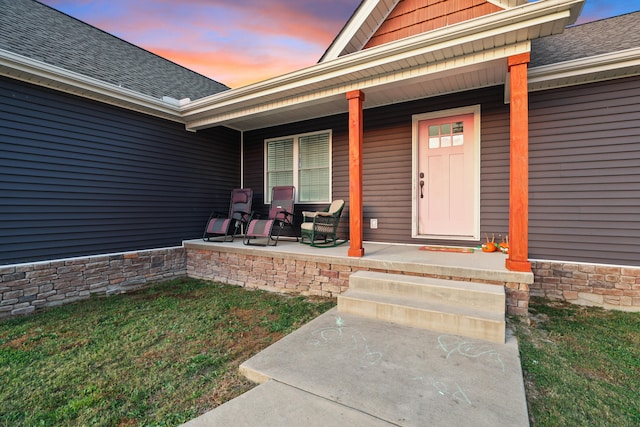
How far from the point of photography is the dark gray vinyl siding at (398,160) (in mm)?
4012

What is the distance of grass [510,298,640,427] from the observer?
161 centimetres

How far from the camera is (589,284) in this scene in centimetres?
344

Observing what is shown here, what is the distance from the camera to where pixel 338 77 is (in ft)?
11.9

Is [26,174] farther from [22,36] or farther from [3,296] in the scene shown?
[22,36]

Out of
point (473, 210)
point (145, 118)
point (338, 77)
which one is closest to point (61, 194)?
point (145, 118)

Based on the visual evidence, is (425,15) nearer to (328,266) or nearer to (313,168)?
(313,168)

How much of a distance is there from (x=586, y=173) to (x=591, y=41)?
1.94 metres

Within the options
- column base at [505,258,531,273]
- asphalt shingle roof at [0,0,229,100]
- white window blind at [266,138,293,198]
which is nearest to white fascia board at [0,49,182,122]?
asphalt shingle roof at [0,0,229,100]

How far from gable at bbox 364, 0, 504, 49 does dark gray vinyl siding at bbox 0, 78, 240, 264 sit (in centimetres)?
372

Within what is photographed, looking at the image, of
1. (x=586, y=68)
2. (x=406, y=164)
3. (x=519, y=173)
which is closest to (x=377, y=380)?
(x=519, y=173)

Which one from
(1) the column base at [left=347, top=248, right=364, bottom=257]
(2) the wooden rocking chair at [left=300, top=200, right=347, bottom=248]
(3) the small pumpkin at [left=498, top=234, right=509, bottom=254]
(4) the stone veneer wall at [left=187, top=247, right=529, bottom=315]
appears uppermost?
(2) the wooden rocking chair at [left=300, top=200, right=347, bottom=248]

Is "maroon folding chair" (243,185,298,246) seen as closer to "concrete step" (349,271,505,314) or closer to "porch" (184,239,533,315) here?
"porch" (184,239,533,315)

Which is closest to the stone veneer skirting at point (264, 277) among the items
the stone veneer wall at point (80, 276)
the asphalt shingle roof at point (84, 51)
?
the stone veneer wall at point (80, 276)

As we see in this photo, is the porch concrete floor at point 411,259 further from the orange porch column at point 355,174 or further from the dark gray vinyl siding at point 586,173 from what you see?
the dark gray vinyl siding at point 586,173
